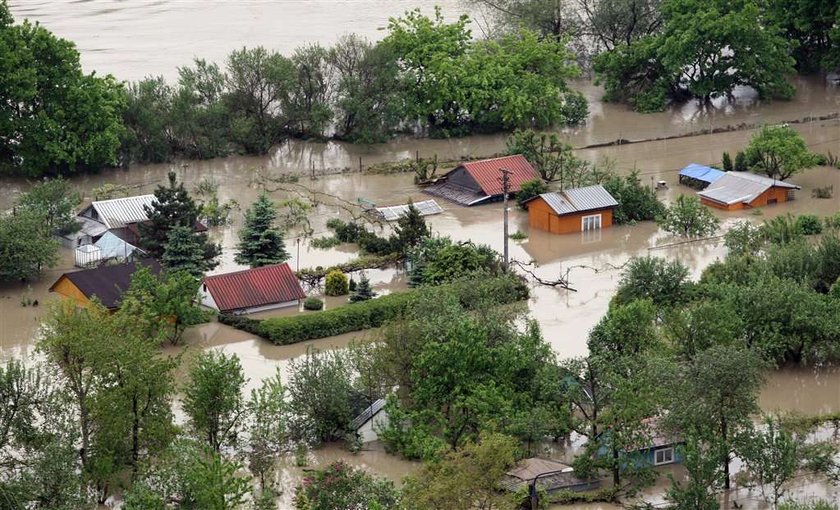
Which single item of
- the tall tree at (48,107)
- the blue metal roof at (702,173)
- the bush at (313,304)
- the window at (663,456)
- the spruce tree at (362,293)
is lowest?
the window at (663,456)

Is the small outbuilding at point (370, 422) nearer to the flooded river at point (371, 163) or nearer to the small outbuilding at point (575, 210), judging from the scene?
the flooded river at point (371, 163)

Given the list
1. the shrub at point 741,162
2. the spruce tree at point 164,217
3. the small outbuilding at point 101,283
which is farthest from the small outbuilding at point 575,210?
the small outbuilding at point 101,283

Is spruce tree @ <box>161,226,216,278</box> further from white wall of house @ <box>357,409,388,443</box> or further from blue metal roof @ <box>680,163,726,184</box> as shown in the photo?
blue metal roof @ <box>680,163,726,184</box>

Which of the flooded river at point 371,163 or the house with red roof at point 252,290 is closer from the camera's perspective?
the flooded river at point 371,163

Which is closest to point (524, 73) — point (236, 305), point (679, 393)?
point (236, 305)

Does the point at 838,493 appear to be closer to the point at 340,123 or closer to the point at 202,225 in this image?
the point at 202,225

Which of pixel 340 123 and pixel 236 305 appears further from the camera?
pixel 340 123
